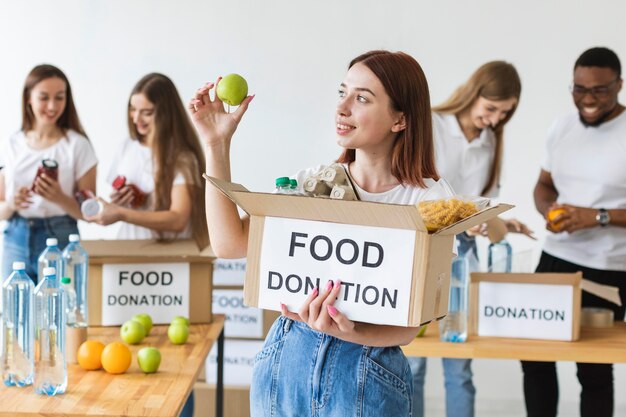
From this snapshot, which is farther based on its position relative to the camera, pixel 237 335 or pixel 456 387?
pixel 237 335

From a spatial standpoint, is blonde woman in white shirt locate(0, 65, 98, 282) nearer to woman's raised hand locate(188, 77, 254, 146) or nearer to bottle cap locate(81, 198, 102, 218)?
bottle cap locate(81, 198, 102, 218)

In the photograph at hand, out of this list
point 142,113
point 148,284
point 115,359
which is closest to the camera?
point 115,359

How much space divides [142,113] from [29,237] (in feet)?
2.05

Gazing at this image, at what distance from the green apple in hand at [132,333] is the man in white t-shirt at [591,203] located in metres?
1.39

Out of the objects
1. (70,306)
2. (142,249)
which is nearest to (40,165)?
A: (142,249)

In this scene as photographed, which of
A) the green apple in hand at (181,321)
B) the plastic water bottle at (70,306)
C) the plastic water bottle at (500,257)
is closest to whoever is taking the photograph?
the plastic water bottle at (70,306)

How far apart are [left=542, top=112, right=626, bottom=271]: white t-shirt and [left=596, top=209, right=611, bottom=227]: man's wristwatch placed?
0.08 m

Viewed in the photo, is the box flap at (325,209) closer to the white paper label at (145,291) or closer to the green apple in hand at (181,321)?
the green apple in hand at (181,321)

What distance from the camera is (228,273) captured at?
13.2ft

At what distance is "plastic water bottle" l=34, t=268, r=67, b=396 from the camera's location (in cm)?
185

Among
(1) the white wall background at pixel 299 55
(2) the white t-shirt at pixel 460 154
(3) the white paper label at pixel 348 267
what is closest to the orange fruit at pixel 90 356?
(3) the white paper label at pixel 348 267

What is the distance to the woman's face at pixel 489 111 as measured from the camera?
10.5ft

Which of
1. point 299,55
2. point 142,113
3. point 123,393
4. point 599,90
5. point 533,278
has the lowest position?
point 123,393

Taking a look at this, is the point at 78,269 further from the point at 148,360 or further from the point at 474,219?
the point at 474,219
